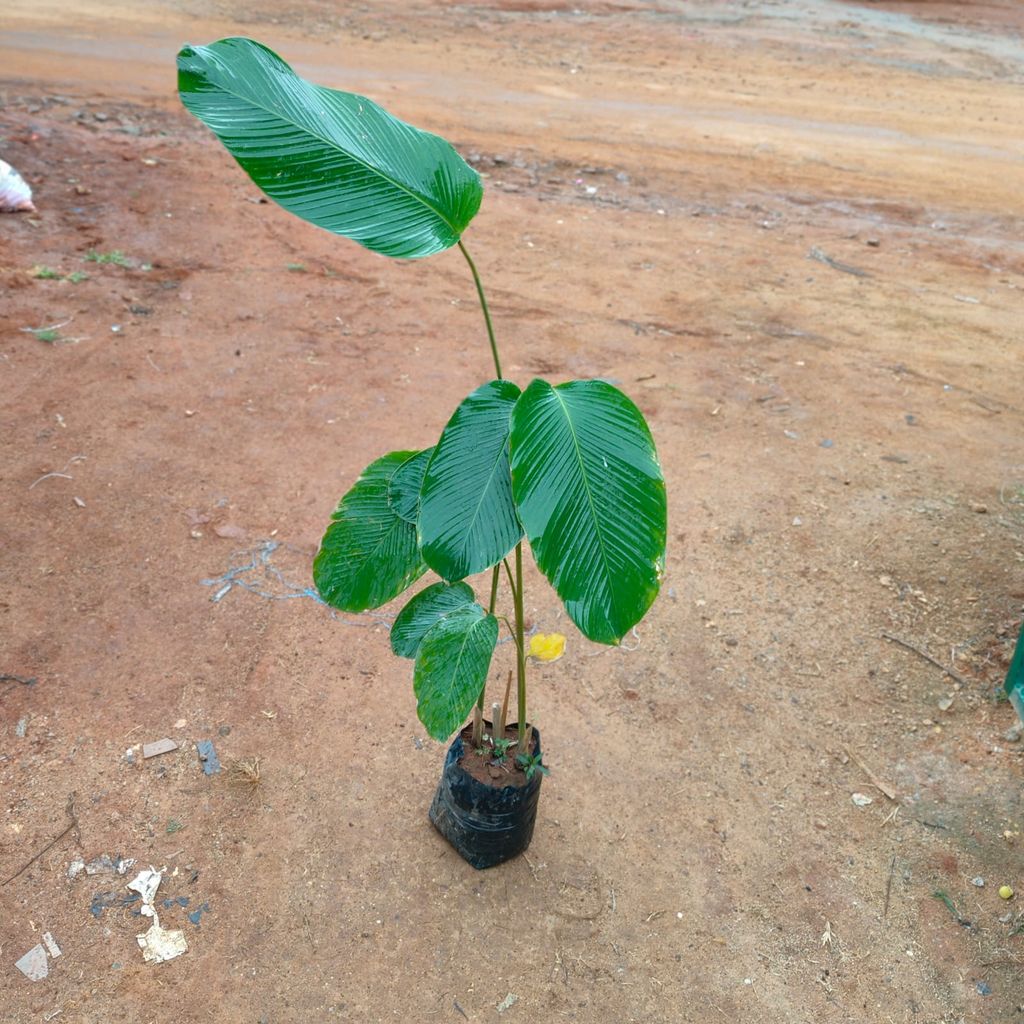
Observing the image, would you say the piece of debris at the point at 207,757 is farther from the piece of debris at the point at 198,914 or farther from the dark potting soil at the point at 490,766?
the dark potting soil at the point at 490,766

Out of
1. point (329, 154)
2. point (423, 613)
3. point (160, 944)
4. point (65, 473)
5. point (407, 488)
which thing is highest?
point (329, 154)

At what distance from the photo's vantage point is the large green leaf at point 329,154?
166 cm

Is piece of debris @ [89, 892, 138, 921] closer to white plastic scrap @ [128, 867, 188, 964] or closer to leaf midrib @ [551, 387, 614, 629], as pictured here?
white plastic scrap @ [128, 867, 188, 964]

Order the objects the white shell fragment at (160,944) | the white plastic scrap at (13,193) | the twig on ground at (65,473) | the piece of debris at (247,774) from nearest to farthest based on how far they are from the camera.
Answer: the white shell fragment at (160,944), the piece of debris at (247,774), the twig on ground at (65,473), the white plastic scrap at (13,193)

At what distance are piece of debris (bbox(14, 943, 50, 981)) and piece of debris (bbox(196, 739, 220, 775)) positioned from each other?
2.02 feet

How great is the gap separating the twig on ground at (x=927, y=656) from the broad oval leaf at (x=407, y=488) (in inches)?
85.1

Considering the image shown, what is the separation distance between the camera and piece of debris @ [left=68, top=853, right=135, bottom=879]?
8.05 ft

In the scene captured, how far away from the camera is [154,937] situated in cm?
233

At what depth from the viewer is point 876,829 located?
2748 millimetres

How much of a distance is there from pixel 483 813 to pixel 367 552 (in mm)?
793

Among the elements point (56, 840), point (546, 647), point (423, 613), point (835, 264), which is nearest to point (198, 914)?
point (56, 840)

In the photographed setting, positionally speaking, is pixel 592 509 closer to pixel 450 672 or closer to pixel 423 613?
pixel 450 672

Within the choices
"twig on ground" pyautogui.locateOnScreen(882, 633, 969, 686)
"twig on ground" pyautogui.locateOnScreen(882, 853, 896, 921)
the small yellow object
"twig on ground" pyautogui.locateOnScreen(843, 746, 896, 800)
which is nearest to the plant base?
the small yellow object

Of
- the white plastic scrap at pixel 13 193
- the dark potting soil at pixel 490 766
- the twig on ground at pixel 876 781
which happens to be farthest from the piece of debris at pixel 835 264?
the white plastic scrap at pixel 13 193
